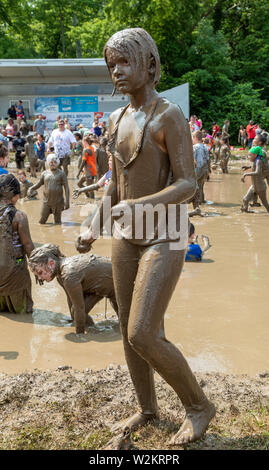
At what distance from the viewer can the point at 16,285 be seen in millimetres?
5660

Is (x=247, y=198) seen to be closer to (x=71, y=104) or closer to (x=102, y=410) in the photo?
(x=102, y=410)

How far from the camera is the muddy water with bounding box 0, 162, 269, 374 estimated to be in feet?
15.0

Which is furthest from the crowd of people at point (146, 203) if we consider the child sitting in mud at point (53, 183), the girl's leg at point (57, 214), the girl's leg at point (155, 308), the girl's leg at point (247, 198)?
the girl's leg at point (247, 198)

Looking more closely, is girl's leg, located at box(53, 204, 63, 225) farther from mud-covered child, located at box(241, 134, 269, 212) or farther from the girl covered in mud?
the girl covered in mud

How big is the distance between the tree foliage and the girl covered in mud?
3206 centimetres

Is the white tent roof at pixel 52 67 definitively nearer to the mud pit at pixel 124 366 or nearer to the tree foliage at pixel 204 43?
the tree foliage at pixel 204 43

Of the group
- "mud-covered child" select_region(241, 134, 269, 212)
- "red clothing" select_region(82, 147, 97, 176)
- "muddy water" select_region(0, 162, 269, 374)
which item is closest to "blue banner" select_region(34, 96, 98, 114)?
"red clothing" select_region(82, 147, 97, 176)

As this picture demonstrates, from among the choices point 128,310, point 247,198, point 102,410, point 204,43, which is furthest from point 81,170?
point 204,43

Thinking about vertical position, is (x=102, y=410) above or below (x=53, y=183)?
below

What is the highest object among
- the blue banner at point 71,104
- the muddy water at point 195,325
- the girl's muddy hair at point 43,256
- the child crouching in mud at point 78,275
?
the blue banner at point 71,104

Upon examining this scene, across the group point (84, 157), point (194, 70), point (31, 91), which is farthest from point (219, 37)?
point (84, 157)

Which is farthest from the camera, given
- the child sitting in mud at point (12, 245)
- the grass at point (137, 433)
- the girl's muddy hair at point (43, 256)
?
the child sitting in mud at point (12, 245)

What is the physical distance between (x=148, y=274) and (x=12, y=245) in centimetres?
326

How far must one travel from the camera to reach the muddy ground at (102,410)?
314cm
